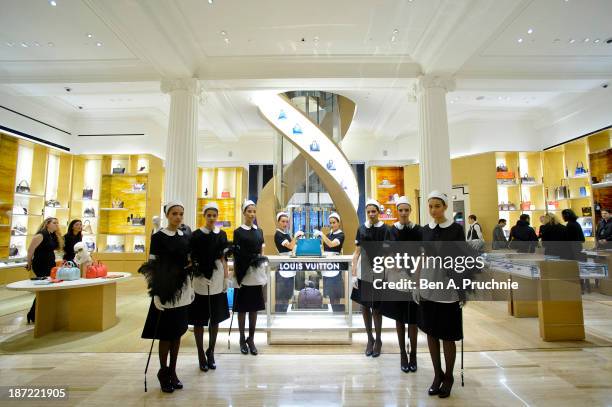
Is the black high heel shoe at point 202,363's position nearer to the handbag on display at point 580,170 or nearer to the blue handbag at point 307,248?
the blue handbag at point 307,248

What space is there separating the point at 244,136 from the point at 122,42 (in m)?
5.28

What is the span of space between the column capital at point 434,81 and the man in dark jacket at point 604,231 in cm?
388

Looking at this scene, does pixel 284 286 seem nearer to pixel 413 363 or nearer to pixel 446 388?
pixel 413 363

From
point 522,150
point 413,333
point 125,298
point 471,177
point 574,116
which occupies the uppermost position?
point 574,116

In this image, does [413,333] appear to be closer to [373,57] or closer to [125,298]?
[373,57]

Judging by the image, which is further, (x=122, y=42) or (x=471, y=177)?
(x=471, y=177)

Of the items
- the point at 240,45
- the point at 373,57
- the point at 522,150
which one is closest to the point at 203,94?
the point at 240,45

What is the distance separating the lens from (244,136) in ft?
32.3

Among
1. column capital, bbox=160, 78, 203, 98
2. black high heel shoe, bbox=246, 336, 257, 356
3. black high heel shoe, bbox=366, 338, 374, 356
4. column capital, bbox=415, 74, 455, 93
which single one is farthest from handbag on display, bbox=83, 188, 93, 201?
column capital, bbox=415, 74, 455, 93

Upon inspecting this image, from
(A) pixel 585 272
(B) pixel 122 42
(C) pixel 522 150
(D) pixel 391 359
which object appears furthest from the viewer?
(C) pixel 522 150

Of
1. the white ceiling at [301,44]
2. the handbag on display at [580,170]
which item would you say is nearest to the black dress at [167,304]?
the white ceiling at [301,44]

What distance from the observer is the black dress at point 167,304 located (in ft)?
7.89

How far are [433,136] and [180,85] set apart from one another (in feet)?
14.2

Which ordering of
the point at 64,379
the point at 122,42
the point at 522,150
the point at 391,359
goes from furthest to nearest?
1. the point at 522,150
2. the point at 122,42
3. the point at 391,359
4. the point at 64,379
